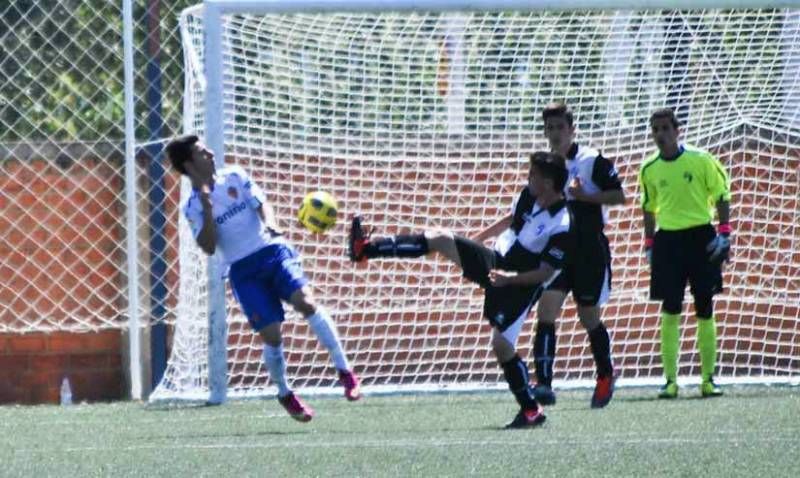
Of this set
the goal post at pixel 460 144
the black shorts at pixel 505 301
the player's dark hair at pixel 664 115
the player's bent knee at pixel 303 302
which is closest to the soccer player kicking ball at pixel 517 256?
the black shorts at pixel 505 301

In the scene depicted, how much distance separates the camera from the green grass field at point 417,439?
24.3 feet

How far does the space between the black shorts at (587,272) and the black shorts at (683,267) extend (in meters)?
0.71

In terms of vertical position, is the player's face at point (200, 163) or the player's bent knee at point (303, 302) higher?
the player's face at point (200, 163)

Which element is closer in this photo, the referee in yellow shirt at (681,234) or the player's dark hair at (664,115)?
the player's dark hair at (664,115)

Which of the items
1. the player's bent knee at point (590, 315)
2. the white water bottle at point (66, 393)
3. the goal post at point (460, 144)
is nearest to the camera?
the player's bent knee at point (590, 315)

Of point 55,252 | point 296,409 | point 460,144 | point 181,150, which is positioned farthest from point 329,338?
point 55,252

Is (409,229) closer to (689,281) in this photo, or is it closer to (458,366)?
(458,366)

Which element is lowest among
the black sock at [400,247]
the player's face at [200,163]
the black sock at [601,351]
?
the black sock at [601,351]

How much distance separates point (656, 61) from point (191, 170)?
379 centimetres

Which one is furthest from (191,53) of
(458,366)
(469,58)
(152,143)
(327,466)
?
(327,466)

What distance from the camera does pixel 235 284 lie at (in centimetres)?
999

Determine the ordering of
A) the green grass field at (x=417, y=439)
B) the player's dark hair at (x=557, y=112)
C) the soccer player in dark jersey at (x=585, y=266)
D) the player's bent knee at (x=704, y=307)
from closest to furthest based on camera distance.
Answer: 1. the green grass field at (x=417, y=439)
2. the player's dark hair at (x=557, y=112)
3. the soccer player in dark jersey at (x=585, y=266)
4. the player's bent knee at (x=704, y=307)

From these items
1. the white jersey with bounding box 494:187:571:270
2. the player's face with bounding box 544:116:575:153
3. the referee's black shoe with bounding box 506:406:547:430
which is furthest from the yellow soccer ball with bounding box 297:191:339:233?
the referee's black shoe with bounding box 506:406:547:430

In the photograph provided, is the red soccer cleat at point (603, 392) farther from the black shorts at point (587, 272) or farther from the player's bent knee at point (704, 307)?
the player's bent knee at point (704, 307)
